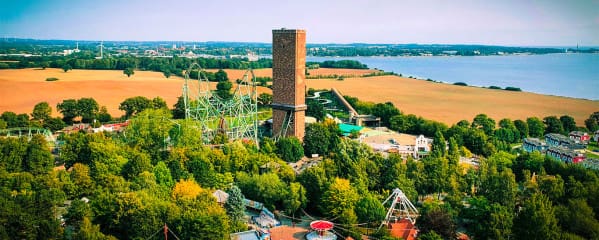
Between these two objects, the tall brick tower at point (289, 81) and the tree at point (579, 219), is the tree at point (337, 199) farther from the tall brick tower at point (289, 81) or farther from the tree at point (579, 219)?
the tall brick tower at point (289, 81)

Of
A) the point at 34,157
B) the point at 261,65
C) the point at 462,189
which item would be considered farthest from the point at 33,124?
the point at 261,65

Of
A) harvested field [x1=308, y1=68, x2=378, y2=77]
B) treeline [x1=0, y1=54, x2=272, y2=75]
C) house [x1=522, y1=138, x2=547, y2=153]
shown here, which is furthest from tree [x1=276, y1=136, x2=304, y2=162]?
harvested field [x1=308, y1=68, x2=378, y2=77]

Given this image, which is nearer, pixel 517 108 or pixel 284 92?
pixel 284 92

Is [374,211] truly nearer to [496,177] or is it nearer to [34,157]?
[496,177]

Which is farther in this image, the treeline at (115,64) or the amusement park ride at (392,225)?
the treeline at (115,64)

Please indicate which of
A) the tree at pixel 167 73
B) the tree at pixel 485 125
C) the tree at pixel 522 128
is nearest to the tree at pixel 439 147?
the tree at pixel 485 125

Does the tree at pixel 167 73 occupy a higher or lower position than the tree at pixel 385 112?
higher

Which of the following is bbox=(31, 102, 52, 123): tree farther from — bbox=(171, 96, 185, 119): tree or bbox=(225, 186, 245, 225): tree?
bbox=(225, 186, 245, 225): tree
